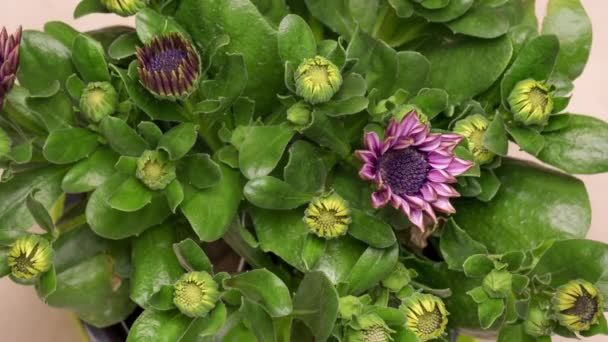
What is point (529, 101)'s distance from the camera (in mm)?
477

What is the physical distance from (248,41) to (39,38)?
0.13m

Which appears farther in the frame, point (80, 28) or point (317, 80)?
point (80, 28)

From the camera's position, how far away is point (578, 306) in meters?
0.43

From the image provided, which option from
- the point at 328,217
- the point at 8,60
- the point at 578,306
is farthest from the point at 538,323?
the point at 8,60

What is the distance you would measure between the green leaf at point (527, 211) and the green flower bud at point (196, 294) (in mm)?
178

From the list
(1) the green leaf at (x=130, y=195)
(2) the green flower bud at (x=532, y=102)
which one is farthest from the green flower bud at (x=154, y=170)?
(2) the green flower bud at (x=532, y=102)

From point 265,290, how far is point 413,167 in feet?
0.36

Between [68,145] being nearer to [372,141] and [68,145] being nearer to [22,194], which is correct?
[22,194]

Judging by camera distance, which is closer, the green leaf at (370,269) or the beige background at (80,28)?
the green leaf at (370,269)

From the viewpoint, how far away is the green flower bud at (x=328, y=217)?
451mm

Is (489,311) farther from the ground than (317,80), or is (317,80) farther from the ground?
(317,80)

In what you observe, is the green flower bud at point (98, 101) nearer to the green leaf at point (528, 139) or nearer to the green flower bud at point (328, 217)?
the green flower bud at point (328, 217)

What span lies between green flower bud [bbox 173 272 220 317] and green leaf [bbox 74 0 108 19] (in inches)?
6.7

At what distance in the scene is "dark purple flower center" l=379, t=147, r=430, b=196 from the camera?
0.44 metres
